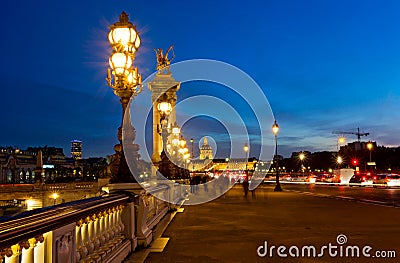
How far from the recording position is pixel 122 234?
8.88 m

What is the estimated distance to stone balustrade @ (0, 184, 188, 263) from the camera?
3574 mm

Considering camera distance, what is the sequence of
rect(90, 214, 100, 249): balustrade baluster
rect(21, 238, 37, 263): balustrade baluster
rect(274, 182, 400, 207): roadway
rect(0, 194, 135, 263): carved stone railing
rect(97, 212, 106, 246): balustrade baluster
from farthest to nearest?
rect(274, 182, 400, 207): roadway → rect(97, 212, 106, 246): balustrade baluster → rect(90, 214, 100, 249): balustrade baluster → rect(21, 238, 37, 263): balustrade baluster → rect(0, 194, 135, 263): carved stone railing

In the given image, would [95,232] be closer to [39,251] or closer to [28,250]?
[39,251]

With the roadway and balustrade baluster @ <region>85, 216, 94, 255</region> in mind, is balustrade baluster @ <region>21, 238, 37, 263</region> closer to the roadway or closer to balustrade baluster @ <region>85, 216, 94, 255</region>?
balustrade baluster @ <region>85, 216, 94, 255</region>

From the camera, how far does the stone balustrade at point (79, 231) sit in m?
3.57

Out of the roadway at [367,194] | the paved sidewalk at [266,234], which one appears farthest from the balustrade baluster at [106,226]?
the roadway at [367,194]

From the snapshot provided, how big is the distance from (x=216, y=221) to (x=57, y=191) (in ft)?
147

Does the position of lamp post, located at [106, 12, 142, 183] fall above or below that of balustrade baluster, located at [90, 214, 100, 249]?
above

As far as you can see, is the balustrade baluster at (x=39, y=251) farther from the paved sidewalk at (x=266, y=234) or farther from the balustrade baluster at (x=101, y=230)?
the paved sidewalk at (x=266, y=234)

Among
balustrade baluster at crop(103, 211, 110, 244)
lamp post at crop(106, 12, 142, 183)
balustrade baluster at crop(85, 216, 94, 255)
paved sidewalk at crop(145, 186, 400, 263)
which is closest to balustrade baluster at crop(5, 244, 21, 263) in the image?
balustrade baluster at crop(85, 216, 94, 255)

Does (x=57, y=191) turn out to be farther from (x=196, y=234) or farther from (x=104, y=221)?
(x=104, y=221)

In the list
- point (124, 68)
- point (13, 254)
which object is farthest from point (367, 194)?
point (13, 254)

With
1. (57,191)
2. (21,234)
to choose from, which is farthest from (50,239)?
(57,191)

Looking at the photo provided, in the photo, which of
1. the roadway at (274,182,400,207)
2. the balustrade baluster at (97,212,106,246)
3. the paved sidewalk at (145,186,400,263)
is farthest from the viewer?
the roadway at (274,182,400,207)
